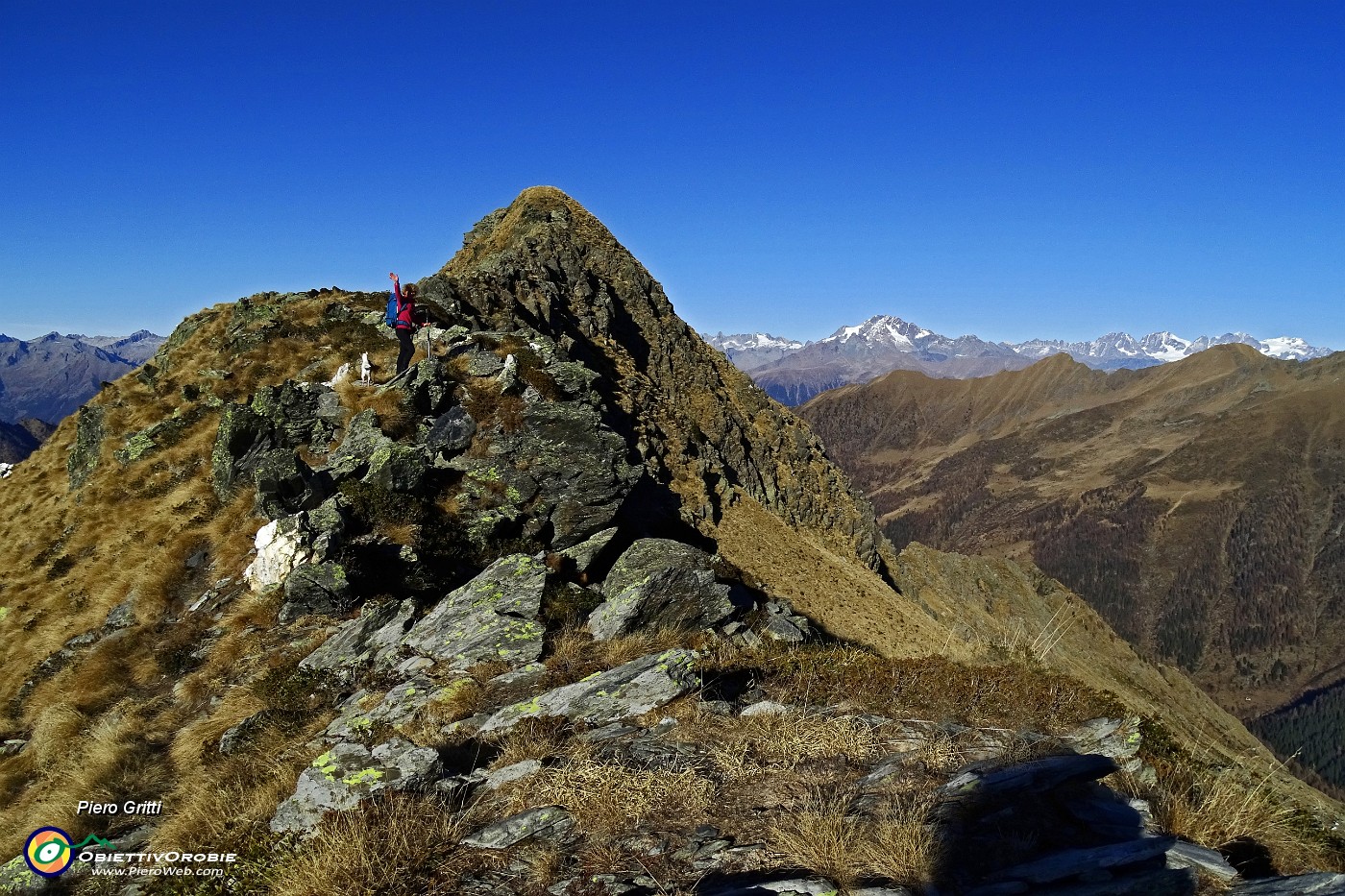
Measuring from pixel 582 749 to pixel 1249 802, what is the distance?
24.4ft

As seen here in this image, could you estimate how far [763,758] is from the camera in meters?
8.55

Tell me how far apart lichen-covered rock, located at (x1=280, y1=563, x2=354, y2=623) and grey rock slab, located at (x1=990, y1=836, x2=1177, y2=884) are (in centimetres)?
1339

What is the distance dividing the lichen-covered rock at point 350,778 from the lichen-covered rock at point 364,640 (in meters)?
4.33

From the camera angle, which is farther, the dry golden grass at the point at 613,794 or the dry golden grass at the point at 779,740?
the dry golden grass at the point at 779,740

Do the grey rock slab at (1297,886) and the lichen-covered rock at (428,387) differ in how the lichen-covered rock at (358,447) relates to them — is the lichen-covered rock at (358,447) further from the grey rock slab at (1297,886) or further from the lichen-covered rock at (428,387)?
the grey rock slab at (1297,886)

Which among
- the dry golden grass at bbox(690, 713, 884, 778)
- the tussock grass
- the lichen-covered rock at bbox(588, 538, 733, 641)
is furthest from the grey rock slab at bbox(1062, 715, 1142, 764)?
the lichen-covered rock at bbox(588, 538, 733, 641)

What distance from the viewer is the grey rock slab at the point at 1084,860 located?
6.01 m

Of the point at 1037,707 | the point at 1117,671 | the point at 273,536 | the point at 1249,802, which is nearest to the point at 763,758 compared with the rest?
the point at 1037,707

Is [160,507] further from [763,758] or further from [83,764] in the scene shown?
[763,758]

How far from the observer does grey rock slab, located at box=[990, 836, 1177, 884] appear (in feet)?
19.7

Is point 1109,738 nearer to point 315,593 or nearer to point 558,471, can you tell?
point 315,593

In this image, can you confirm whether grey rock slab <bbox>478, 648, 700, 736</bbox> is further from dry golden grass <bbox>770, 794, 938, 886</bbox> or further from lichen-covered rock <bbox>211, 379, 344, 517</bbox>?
lichen-covered rock <bbox>211, 379, 344, 517</bbox>

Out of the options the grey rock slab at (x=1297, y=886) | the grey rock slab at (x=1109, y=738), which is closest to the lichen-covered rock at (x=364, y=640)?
the grey rock slab at (x=1109, y=738)

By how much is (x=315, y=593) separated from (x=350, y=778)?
7.87m
